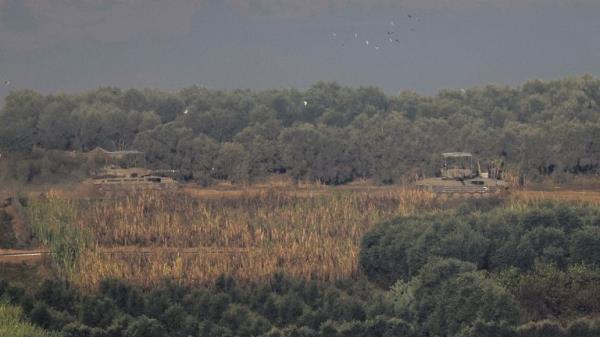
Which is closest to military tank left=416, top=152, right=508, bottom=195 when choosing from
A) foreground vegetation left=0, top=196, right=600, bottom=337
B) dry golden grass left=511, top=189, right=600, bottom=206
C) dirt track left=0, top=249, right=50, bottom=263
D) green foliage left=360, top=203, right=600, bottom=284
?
dry golden grass left=511, top=189, right=600, bottom=206

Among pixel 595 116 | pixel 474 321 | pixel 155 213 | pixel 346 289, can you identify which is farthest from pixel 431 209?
pixel 595 116

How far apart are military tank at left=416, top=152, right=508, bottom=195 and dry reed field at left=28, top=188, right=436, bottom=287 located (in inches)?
84.9

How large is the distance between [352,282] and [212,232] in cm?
1114

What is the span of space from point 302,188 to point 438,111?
21.9m

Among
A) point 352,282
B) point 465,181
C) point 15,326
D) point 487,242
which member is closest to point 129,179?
point 465,181

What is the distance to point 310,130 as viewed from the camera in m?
81.9

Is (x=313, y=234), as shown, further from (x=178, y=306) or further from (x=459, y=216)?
(x=178, y=306)

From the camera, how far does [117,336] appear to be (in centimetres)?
3844

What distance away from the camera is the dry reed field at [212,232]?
4616cm

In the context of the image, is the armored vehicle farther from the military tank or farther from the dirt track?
the dirt track

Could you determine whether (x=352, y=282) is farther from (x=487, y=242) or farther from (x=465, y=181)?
(x=465, y=181)

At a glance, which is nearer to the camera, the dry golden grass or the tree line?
the dry golden grass

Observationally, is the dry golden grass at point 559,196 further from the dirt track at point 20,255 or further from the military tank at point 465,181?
the dirt track at point 20,255

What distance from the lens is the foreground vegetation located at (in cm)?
3838
